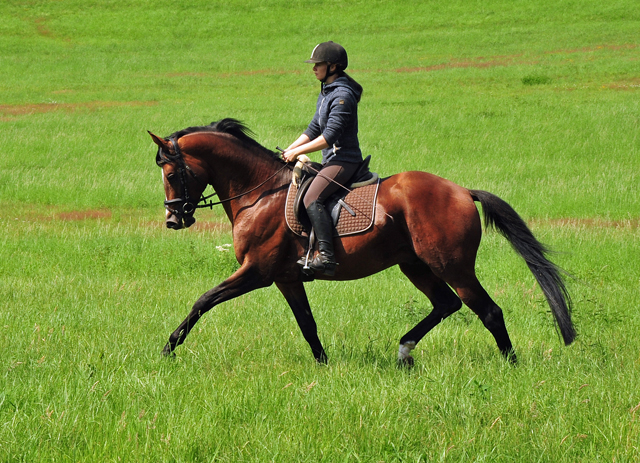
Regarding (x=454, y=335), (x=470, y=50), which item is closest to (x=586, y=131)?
(x=454, y=335)

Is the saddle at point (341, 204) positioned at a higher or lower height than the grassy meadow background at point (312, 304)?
higher

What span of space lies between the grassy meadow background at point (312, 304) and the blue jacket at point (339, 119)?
1980 mm

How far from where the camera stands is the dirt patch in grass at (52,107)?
29984 millimetres

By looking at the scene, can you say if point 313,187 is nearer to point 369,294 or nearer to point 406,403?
point 406,403

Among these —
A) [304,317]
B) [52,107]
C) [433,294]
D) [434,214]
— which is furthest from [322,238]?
[52,107]

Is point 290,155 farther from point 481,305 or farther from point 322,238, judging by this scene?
point 481,305

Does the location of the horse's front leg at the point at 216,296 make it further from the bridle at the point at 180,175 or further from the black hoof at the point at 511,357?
the black hoof at the point at 511,357

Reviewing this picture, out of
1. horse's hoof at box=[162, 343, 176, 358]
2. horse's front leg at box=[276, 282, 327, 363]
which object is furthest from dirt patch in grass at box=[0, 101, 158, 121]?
horse's front leg at box=[276, 282, 327, 363]

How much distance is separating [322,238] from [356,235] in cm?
34

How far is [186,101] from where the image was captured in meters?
32.2

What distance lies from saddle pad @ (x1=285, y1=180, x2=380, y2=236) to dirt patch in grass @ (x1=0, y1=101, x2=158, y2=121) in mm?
26764

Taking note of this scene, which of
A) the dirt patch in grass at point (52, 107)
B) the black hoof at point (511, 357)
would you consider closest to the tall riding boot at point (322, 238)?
the black hoof at point (511, 357)

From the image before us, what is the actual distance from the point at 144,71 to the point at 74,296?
39.7m

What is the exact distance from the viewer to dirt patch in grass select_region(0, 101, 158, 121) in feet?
98.4
